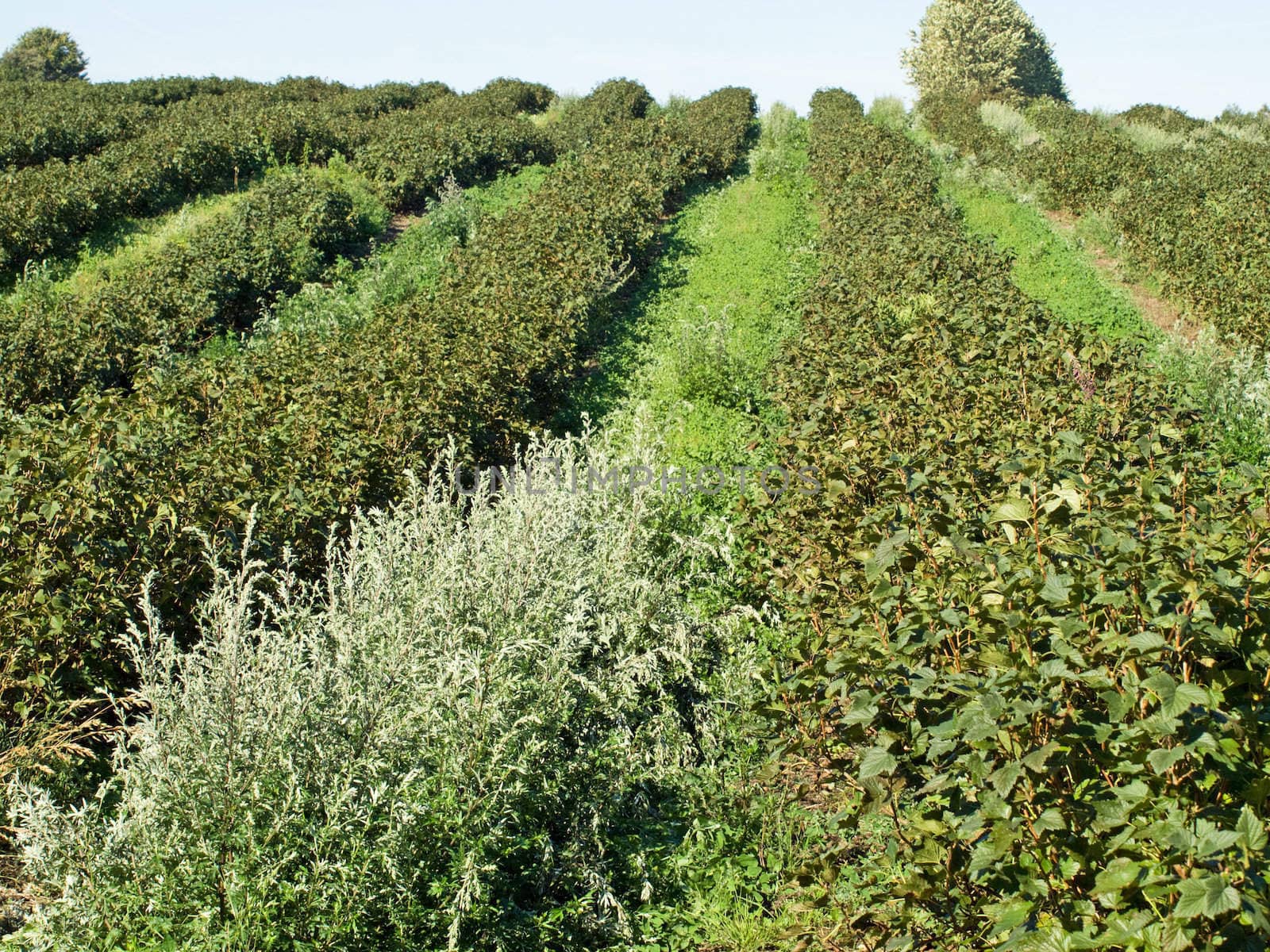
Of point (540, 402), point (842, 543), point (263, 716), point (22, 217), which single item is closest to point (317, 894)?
point (263, 716)

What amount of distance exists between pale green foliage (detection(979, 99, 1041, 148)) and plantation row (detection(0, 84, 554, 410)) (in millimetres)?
15528

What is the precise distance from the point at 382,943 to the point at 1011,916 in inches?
78.5

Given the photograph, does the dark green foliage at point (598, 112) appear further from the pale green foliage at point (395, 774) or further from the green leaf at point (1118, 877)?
the green leaf at point (1118, 877)

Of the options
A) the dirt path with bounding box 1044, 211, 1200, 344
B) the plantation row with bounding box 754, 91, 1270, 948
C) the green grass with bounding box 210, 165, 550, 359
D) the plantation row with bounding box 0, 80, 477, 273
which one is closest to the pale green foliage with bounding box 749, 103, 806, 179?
the green grass with bounding box 210, 165, 550, 359

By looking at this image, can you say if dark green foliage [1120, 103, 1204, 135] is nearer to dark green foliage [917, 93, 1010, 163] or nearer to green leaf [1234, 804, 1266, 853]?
dark green foliage [917, 93, 1010, 163]

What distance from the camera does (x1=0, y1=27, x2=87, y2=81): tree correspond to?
5591 centimetres

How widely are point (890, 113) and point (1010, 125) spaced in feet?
18.2

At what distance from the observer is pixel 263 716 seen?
3.09 m

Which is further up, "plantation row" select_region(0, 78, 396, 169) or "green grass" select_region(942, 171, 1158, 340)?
"plantation row" select_region(0, 78, 396, 169)

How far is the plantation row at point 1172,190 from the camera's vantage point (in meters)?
12.1

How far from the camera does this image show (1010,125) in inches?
1149

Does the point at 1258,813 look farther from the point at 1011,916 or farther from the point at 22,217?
the point at 22,217

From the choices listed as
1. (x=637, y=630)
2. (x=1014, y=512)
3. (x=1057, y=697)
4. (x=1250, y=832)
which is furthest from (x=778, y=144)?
(x=1250, y=832)

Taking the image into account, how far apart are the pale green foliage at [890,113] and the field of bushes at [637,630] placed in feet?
72.4
